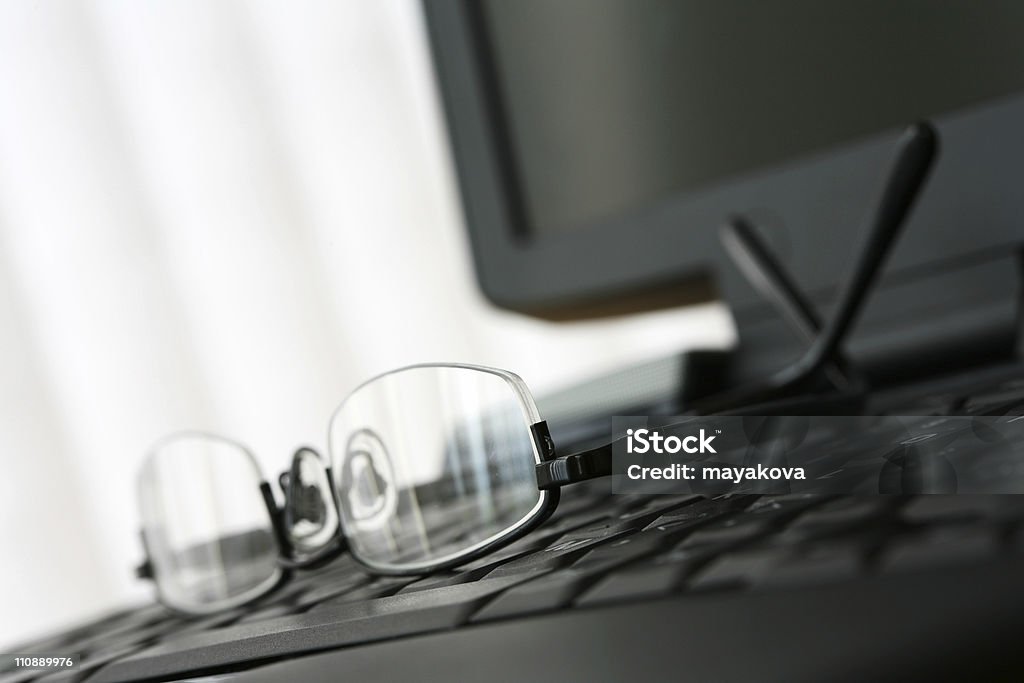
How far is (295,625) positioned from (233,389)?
28.2 inches

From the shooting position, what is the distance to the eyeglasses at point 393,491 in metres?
0.22

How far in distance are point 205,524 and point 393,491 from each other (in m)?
0.11

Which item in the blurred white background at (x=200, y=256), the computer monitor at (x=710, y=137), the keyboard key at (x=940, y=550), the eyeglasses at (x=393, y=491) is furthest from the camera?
the blurred white background at (x=200, y=256)

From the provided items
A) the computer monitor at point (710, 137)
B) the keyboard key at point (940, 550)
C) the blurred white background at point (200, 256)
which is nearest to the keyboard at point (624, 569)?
the keyboard key at point (940, 550)

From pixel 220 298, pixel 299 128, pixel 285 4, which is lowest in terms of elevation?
pixel 220 298

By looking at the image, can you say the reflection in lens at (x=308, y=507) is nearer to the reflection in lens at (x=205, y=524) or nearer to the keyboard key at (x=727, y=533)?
the reflection in lens at (x=205, y=524)

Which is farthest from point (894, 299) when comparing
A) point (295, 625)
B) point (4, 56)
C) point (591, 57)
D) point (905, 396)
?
point (4, 56)

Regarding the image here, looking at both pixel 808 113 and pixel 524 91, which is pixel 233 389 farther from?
pixel 808 113

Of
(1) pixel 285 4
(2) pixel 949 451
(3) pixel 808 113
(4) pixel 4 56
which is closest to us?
(2) pixel 949 451

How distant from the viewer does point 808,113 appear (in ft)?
1.32

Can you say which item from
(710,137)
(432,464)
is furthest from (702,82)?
(432,464)

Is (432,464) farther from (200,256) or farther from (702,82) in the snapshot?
(200,256)

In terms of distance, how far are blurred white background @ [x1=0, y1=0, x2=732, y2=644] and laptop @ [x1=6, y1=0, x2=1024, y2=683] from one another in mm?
281

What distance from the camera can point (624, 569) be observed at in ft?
0.47
